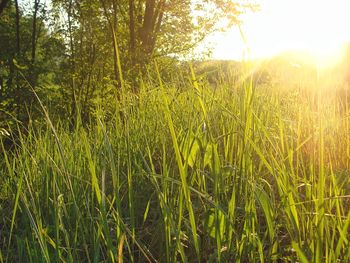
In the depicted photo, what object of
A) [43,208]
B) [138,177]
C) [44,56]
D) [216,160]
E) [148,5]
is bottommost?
[43,208]

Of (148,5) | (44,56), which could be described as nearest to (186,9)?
(148,5)

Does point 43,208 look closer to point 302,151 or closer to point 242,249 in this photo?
point 242,249

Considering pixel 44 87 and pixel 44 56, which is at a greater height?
pixel 44 56

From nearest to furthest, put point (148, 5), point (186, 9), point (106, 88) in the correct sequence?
1. point (106, 88)
2. point (148, 5)
3. point (186, 9)

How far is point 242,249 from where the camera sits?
0.97 metres

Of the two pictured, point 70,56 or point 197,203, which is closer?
point 197,203

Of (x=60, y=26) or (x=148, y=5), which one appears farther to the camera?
(x=148, y=5)

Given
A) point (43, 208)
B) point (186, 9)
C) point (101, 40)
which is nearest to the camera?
point (43, 208)

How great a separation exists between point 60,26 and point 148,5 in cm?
253

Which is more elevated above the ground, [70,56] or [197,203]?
[70,56]

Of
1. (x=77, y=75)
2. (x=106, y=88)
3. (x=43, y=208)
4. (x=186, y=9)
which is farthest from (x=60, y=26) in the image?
(x=43, y=208)

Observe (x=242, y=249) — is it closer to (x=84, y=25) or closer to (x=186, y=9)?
(x=84, y=25)

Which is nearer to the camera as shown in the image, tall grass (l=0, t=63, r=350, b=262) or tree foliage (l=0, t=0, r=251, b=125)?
tall grass (l=0, t=63, r=350, b=262)

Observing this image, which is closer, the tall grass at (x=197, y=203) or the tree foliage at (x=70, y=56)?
the tall grass at (x=197, y=203)
